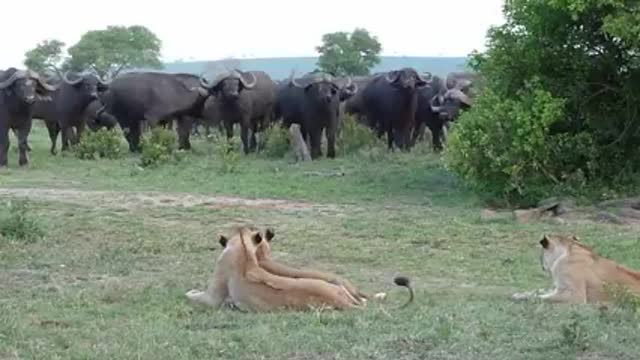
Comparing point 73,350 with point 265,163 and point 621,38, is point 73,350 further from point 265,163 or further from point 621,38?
point 265,163

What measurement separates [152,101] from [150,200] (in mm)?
12949

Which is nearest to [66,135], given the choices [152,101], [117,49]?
[152,101]

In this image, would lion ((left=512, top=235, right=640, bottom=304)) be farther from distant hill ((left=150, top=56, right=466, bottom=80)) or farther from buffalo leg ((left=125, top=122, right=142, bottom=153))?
distant hill ((left=150, top=56, right=466, bottom=80))

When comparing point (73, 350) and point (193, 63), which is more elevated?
point (73, 350)

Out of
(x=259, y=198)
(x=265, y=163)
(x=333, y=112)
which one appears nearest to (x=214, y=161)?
(x=265, y=163)

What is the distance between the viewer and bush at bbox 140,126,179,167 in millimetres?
22812

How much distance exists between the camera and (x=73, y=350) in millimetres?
7211

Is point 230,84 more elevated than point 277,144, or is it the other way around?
point 230,84

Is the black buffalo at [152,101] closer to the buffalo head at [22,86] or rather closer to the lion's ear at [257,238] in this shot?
the buffalo head at [22,86]

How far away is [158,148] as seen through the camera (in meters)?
23.0

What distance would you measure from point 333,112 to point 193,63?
5612 centimetres

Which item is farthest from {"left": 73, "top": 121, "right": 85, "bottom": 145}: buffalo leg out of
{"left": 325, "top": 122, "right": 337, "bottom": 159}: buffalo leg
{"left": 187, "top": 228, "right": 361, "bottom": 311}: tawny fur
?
{"left": 187, "top": 228, "right": 361, "bottom": 311}: tawny fur

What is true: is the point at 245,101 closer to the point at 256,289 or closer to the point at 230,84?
the point at 230,84

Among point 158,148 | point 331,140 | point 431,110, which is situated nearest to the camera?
point 158,148
